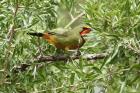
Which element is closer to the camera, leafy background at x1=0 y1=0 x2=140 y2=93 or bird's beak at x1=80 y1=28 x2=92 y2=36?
leafy background at x1=0 y1=0 x2=140 y2=93

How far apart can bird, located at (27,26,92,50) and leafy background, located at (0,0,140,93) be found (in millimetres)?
73

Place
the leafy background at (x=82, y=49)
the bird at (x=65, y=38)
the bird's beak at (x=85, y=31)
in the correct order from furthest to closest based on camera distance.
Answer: the bird at (x=65, y=38) < the bird's beak at (x=85, y=31) < the leafy background at (x=82, y=49)

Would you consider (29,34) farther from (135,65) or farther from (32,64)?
(135,65)

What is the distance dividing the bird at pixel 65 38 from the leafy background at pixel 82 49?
7 centimetres

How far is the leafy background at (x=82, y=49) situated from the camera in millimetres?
3064

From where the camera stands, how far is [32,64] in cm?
369

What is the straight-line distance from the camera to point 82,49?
12.5 ft

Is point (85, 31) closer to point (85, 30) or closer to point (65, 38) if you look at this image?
point (85, 30)

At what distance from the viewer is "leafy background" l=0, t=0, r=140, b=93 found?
306cm

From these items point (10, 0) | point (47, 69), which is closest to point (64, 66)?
point (47, 69)

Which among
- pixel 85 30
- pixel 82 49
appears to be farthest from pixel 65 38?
pixel 85 30

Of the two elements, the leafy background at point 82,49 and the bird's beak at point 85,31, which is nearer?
the leafy background at point 82,49

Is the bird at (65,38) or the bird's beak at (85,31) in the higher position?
the bird's beak at (85,31)

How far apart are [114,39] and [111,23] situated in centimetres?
11
